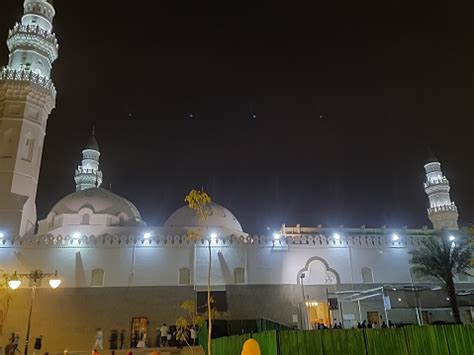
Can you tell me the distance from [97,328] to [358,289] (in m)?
15.6

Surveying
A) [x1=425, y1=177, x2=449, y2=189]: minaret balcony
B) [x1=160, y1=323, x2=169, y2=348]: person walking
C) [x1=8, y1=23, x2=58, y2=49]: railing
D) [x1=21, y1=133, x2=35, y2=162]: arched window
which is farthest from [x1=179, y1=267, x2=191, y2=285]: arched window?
[x1=425, y1=177, x2=449, y2=189]: minaret balcony

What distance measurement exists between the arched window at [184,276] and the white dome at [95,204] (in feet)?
20.8

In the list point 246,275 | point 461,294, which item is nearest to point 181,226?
point 246,275

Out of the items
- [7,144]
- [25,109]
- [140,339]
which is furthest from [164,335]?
[25,109]

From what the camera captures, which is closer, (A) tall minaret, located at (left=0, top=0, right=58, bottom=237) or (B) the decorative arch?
(A) tall minaret, located at (left=0, top=0, right=58, bottom=237)

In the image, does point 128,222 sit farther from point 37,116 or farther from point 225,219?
point 37,116

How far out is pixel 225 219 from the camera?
30.4 metres

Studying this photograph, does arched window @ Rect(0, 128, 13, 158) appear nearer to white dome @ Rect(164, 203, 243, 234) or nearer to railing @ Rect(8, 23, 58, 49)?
railing @ Rect(8, 23, 58, 49)

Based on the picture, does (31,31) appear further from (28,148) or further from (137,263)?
(137,263)

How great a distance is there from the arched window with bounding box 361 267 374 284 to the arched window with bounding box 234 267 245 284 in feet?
25.6

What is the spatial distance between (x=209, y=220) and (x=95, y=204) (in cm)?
782

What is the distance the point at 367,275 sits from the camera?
90.7 feet

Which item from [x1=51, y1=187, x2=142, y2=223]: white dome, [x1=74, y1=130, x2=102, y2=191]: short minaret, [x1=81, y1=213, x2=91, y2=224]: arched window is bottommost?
[x1=81, y1=213, x2=91, y2=224]: arched window

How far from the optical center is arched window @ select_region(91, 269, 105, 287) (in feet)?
81.7
